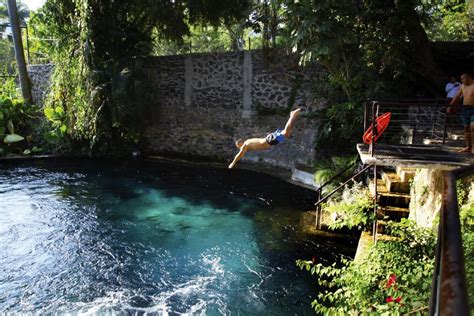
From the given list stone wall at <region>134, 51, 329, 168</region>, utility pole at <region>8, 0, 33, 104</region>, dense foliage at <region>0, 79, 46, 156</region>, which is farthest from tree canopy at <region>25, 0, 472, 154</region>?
dense foliage at <region>0, 79, 46, 156</region>

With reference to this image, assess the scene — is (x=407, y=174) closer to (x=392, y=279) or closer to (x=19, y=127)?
(x=392, y=279)

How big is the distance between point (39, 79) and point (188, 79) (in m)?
7.85

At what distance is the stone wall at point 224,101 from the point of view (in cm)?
1375

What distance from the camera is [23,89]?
18047 millimetres

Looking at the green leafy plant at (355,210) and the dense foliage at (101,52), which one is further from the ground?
→ the dense foliage at (101,52)

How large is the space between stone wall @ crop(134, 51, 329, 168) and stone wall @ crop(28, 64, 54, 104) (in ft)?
18.7

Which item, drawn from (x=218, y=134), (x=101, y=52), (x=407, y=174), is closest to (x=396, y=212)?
(x=407, y=174)

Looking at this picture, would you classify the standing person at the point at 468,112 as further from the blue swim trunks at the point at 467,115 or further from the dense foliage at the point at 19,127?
the dense foliage at the point at 19,127

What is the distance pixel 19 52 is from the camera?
17.2 metres

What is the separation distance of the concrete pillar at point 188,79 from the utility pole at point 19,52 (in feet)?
24.9

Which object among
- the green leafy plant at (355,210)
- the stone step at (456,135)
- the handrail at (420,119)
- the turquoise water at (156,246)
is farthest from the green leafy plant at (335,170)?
the stone step at (456,135)

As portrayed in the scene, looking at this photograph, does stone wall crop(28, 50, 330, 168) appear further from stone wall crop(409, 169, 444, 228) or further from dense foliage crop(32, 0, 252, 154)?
stone wall crop(409, 169, 444, 228)

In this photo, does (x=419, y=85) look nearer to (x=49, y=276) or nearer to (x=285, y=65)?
(x=285, y=65)

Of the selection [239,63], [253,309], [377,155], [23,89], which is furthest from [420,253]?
[23,89]
